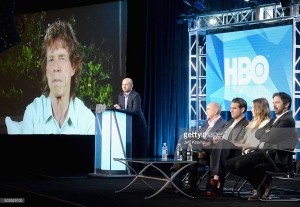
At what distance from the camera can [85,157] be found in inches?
403

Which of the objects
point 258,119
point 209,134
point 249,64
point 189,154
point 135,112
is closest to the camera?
point 258,119

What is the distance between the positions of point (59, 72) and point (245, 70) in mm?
3067

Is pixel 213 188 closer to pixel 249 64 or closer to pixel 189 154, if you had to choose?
pixel 189 154

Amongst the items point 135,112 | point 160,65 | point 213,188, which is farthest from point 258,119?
point 160,65

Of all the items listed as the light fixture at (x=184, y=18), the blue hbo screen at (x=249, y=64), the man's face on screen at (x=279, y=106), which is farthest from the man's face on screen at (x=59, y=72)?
the man's face on screen at (x=279, y=106)

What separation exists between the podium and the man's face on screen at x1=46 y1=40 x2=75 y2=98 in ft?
5.02

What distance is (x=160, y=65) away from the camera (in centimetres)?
1050

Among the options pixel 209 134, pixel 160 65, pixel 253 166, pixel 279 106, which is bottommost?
pixel 253 166

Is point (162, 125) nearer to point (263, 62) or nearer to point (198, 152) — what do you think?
point (263, 62)

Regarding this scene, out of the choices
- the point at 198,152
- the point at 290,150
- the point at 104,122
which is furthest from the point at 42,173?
the point at 290,150

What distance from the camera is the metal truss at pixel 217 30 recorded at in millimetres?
8430

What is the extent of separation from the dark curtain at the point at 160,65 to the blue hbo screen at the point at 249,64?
87 cm

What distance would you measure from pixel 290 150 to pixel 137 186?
7.51ft

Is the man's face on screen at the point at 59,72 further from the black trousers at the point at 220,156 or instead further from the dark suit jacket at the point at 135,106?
the black trousers at the point at 220,156
